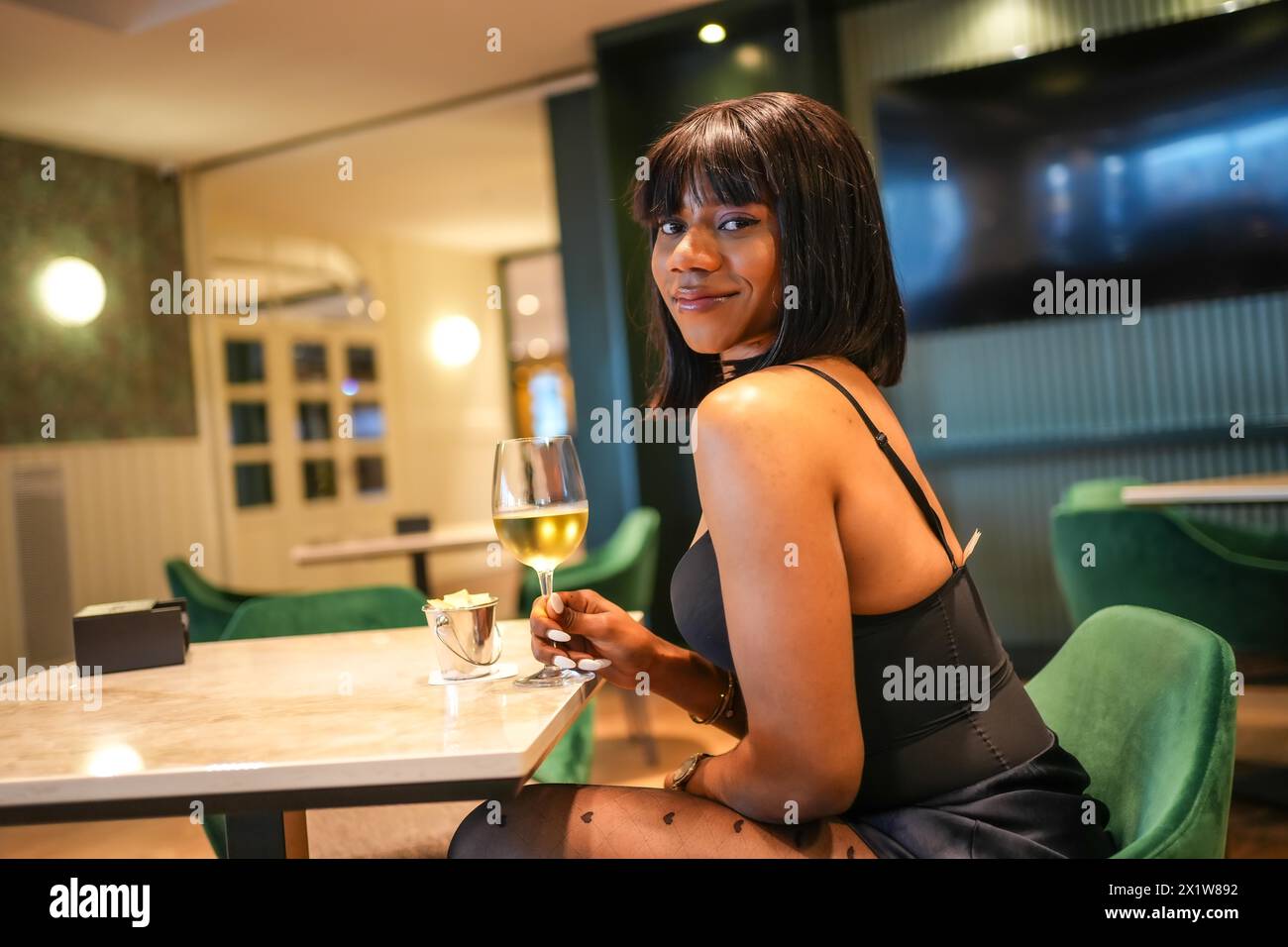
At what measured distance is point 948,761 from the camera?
1.05 meters

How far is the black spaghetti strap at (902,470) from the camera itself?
3.52ft

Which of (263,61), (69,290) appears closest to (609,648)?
(263,61)

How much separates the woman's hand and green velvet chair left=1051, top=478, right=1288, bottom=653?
6.69ft

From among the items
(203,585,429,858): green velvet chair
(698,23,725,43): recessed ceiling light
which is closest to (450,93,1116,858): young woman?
(203,585,429,858): green velvet chair

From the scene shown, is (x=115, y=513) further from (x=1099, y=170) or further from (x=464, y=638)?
(x=464, y=638)

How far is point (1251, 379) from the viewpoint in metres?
4.19

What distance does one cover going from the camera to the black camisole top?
1050 millimetres

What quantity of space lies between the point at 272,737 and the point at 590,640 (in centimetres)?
35

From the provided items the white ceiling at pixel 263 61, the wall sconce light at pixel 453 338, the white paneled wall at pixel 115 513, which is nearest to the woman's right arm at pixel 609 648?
the white ceiling at pixel 263 61

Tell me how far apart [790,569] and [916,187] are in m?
4.07

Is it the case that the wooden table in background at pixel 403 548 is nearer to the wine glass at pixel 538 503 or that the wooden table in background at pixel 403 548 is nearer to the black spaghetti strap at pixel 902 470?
the wine glass at pixel 538 503

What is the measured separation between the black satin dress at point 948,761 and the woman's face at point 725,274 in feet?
0.52
